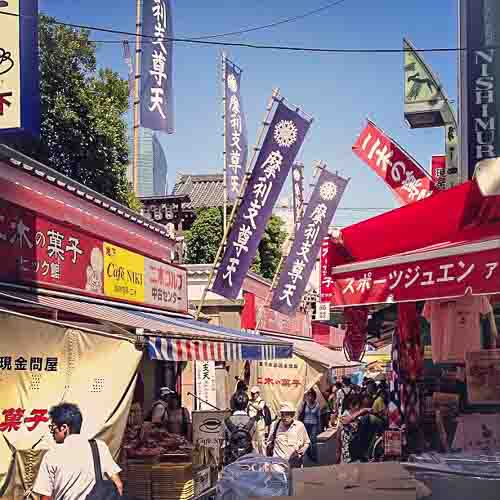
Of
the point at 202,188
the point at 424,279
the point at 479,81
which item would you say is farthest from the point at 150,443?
the point at 202,188

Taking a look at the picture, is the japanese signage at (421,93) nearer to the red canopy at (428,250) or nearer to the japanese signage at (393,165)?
the japanese signage at (393,165)

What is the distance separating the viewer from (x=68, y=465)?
20.5 feet

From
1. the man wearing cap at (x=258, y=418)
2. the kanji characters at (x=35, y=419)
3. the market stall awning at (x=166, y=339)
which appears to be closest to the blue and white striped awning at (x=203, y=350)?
the market stall awning at (x=166, y=339)

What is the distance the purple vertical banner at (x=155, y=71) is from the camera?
16.6 metres

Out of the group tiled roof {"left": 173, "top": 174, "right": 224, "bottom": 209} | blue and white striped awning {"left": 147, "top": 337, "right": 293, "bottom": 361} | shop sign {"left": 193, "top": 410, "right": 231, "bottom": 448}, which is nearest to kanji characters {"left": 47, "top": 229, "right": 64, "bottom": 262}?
blue and white striped awning {"left": 147, "top": 337, "right": 293, "bottom": 361}

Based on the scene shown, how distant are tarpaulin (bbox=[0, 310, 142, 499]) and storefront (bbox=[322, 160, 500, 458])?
254 centimetres

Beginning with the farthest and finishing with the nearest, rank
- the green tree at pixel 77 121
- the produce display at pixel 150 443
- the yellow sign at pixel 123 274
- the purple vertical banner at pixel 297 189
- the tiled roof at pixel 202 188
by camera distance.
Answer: the tiled roof at pixel 202 188 → the purple vertical banner at pixel 297 189 → the green tree at pixel 77 121 → the yellow sign at pixel 123 274 → the produce display at pixel 150 443

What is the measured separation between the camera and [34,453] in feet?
24.7

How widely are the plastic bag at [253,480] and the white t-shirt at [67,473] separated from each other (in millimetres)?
1824

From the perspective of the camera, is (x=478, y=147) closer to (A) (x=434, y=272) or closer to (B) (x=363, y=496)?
(A) (x=434, y=272)

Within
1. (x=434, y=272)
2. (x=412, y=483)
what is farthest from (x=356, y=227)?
(x=412, y=483)

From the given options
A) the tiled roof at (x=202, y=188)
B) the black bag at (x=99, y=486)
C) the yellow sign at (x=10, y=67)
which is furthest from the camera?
the tiled roof at (x=202, y=188)

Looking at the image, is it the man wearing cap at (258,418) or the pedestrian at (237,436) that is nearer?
the pedestrian at (237,436)

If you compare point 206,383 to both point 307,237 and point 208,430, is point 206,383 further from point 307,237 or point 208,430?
point 208,430
